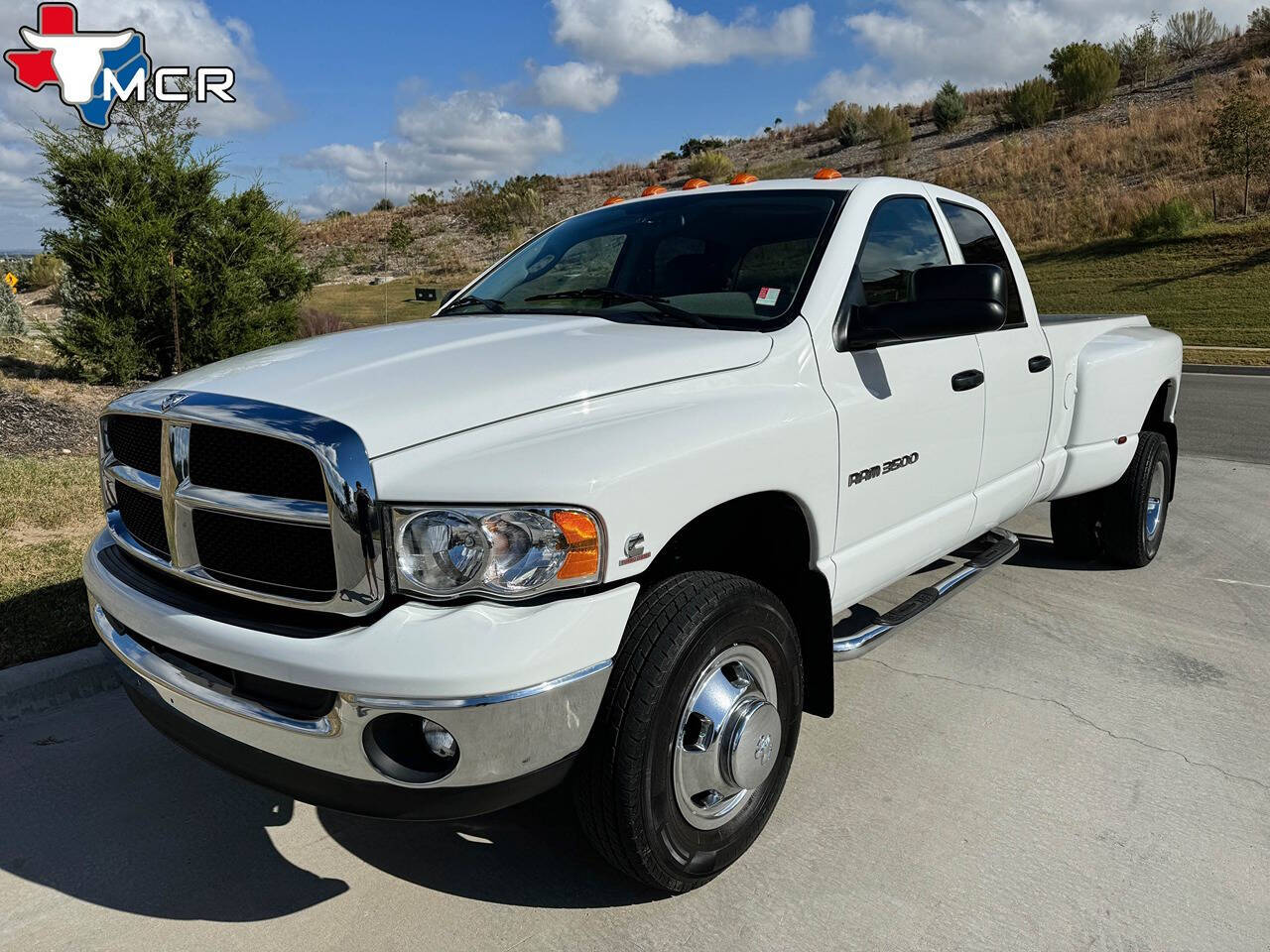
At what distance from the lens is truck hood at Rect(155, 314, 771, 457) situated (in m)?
2.35

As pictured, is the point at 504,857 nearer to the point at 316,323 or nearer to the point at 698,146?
the point at 316,323

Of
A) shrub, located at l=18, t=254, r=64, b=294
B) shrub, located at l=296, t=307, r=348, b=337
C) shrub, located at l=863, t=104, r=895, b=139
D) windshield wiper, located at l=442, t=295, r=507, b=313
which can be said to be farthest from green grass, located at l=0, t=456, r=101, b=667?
shrub, located at l=863, t=104, r=895, b=139

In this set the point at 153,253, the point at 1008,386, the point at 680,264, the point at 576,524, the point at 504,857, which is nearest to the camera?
the point at 576,524

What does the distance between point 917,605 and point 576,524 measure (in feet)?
6.50

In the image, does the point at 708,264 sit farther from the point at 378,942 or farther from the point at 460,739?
the point at 378,942

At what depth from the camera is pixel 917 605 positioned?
149 inches

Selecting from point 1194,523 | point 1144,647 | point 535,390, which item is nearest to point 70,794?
point 535,390

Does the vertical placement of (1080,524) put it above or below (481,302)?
below

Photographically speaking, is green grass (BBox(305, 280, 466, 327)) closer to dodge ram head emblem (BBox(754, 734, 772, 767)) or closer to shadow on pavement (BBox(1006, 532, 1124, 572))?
shadow on pavement (BBox(1006, 532, 1124, 572))

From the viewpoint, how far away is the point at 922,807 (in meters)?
3.13

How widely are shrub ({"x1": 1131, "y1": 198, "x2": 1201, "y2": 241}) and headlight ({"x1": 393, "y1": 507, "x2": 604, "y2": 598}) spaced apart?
2470 centimetres

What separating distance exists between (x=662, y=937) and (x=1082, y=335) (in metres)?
3.56

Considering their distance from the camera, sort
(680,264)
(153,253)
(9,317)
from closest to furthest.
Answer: (680,264) < (153,253) < (9,317)

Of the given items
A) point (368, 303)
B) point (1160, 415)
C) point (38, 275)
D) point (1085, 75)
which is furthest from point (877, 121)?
point (1160, 415)
